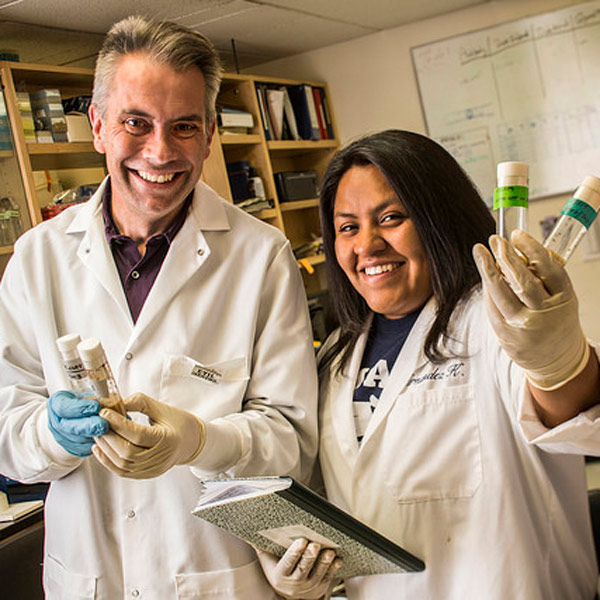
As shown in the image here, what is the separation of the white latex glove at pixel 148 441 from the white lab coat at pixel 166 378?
74 millimetres

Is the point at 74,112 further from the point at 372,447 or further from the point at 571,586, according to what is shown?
the point at 571,586

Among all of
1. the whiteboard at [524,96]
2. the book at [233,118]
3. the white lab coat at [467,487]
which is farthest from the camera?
the whiteboard at [524,96]

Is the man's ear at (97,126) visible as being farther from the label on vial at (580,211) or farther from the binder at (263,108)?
the binder at (263,108)

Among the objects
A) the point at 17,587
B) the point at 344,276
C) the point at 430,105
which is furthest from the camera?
the point at 430,105

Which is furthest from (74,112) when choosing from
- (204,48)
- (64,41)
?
(204,48)

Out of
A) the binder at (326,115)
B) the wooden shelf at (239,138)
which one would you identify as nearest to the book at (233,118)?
the wooden shelf at (239,138)

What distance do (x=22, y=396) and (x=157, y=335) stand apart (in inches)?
11.7

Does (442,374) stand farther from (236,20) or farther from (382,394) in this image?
(236,20)

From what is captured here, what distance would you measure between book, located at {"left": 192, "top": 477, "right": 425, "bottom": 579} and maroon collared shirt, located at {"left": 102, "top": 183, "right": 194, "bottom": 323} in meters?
0.42

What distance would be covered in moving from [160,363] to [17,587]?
104 centimetres

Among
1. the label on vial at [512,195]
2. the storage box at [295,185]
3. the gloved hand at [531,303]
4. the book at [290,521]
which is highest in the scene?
the storage box at [295,185]

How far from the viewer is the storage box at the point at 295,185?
475cm

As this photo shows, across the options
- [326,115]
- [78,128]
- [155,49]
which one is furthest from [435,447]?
[326,115]

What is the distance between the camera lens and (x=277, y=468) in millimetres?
1428
